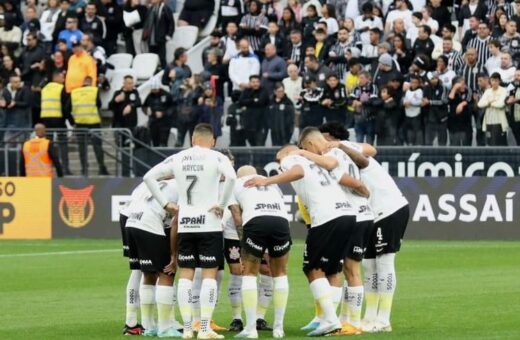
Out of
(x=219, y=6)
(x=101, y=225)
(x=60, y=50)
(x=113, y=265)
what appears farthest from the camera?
(x=219, y=6)

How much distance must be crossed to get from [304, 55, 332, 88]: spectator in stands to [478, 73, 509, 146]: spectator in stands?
3.43 metres

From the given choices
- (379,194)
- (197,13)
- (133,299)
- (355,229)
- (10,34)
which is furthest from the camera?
(197,13)

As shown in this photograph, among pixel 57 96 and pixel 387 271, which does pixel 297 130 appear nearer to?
pixel 57 96

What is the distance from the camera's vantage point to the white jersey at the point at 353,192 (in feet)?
49.2

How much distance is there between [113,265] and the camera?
81.2 feet

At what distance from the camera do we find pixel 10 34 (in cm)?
3575

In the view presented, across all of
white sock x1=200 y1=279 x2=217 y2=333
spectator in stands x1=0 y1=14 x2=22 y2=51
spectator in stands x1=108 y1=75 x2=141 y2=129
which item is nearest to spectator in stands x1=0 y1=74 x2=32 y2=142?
spectator in stands x1=108 y1=75 x2=141 y2=129

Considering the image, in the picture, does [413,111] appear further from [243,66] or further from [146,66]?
[146,66]

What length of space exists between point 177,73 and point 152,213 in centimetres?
1791

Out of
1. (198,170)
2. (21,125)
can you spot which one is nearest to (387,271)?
(198,170)

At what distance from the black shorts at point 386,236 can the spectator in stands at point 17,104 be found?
1920 centimetres

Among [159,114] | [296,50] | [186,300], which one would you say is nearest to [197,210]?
[186,300]

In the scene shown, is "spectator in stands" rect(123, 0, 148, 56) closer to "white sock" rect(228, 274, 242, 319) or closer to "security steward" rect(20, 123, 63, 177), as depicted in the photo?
"security steward" rect(20, 123, 63, 177)

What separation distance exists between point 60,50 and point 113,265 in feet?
34.4
